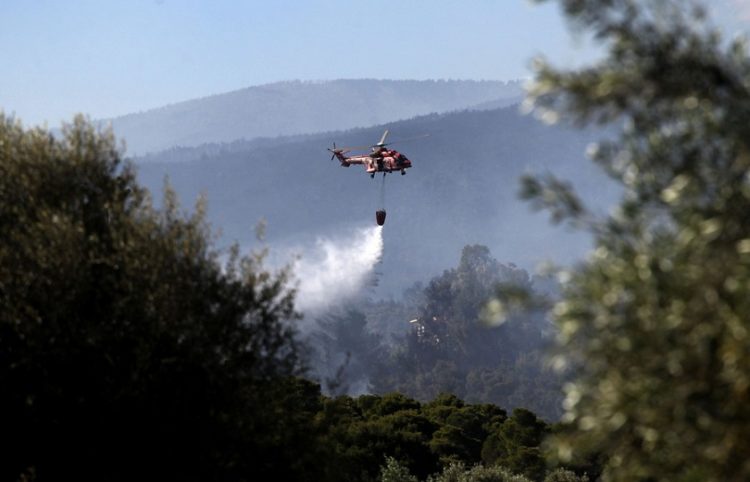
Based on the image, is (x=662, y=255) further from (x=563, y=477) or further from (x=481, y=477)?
(x=563, y=477)

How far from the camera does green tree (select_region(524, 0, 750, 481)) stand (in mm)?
12656

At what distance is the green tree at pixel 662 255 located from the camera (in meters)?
12.7

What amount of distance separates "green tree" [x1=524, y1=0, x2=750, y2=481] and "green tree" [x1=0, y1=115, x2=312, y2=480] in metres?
10.2

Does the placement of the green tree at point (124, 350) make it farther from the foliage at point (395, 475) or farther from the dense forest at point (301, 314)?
the foliage at point (395, 475)

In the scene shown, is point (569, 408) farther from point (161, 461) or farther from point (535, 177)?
point (161, 461)

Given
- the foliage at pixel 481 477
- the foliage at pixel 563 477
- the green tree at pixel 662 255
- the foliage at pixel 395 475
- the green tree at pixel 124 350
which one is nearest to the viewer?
the green tree at pixel 662 255

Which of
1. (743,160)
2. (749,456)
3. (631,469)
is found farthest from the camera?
(631,469)

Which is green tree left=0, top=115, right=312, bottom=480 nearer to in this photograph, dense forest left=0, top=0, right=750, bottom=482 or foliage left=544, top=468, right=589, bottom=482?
dense forest left=0, top=0, right=750, bottom=482

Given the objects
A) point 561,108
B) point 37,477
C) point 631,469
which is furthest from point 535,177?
point 37,477

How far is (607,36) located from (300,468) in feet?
43.6

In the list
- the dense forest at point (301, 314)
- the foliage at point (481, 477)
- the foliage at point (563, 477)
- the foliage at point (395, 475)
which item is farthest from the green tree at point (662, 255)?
the foliage at point (563, 477)

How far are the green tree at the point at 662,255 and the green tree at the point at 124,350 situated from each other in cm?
1016

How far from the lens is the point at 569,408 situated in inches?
575

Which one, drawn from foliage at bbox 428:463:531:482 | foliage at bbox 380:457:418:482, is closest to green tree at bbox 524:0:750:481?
foliage at bbox 428:463:531:482
